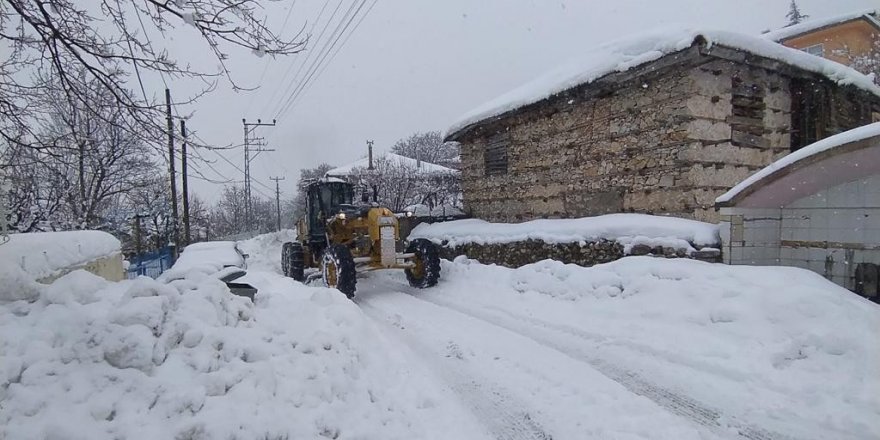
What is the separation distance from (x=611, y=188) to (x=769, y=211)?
2828mm

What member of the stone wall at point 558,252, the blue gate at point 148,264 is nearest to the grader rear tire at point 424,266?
the stone wall at point 558,252

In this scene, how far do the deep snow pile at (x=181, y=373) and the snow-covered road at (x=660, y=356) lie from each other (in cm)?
75

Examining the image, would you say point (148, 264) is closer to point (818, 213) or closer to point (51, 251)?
point (51, 251)

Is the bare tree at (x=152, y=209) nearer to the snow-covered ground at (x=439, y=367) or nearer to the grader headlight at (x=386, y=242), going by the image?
the grader headlight at (x=386, y=242)

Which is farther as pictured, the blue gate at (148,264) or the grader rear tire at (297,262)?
the blue gate at (148,264)

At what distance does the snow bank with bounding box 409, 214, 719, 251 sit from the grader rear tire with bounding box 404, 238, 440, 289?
1787mm

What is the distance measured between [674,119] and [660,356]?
15.4ft

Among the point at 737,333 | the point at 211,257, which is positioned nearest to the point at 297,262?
the point at 211,257

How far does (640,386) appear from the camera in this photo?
3834 millimetres

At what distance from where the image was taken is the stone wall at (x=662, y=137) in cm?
746

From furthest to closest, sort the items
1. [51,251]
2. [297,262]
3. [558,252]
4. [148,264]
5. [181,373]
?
[148,264], [297,262], [558,252], [51,251], [181,373]

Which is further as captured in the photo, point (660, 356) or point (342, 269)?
point (342, 269)

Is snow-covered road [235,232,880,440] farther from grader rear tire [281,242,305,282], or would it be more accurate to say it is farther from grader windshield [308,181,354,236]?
grader rear tire [281,242,305,282]

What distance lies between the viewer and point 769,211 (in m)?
6.20
